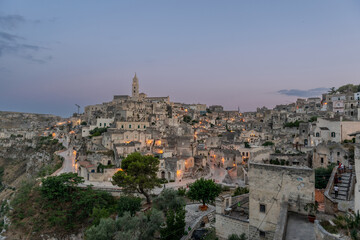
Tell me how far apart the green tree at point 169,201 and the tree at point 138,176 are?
3.68 m

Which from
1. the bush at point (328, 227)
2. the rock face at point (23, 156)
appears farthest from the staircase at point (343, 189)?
the rock face at point (23, 156)

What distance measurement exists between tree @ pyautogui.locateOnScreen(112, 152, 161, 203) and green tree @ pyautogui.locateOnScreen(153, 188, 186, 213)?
3682 mm

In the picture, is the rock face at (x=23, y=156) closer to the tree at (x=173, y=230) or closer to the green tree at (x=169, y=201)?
the green tree at (x=169, y=201)

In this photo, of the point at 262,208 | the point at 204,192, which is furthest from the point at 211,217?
the point at 262,208

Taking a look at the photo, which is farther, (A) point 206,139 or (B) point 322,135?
(A) point 206,139

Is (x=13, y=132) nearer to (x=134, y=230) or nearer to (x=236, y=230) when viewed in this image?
(x=134, y=230)

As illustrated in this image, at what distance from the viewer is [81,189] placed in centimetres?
2894

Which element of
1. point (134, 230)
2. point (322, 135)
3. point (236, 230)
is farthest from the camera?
point (322, 135)

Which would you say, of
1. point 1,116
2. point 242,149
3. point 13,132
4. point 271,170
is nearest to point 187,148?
point 242,149

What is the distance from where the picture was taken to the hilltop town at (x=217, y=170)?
11617 mm

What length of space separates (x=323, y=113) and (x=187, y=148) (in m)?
32.6

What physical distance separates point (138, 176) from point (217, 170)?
63.7ft

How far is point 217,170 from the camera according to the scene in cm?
4072

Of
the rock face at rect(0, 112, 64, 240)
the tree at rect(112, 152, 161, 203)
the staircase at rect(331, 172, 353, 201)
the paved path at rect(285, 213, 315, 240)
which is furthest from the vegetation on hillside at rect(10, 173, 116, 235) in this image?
the staircase at rect(331, 172, 353, 201)
